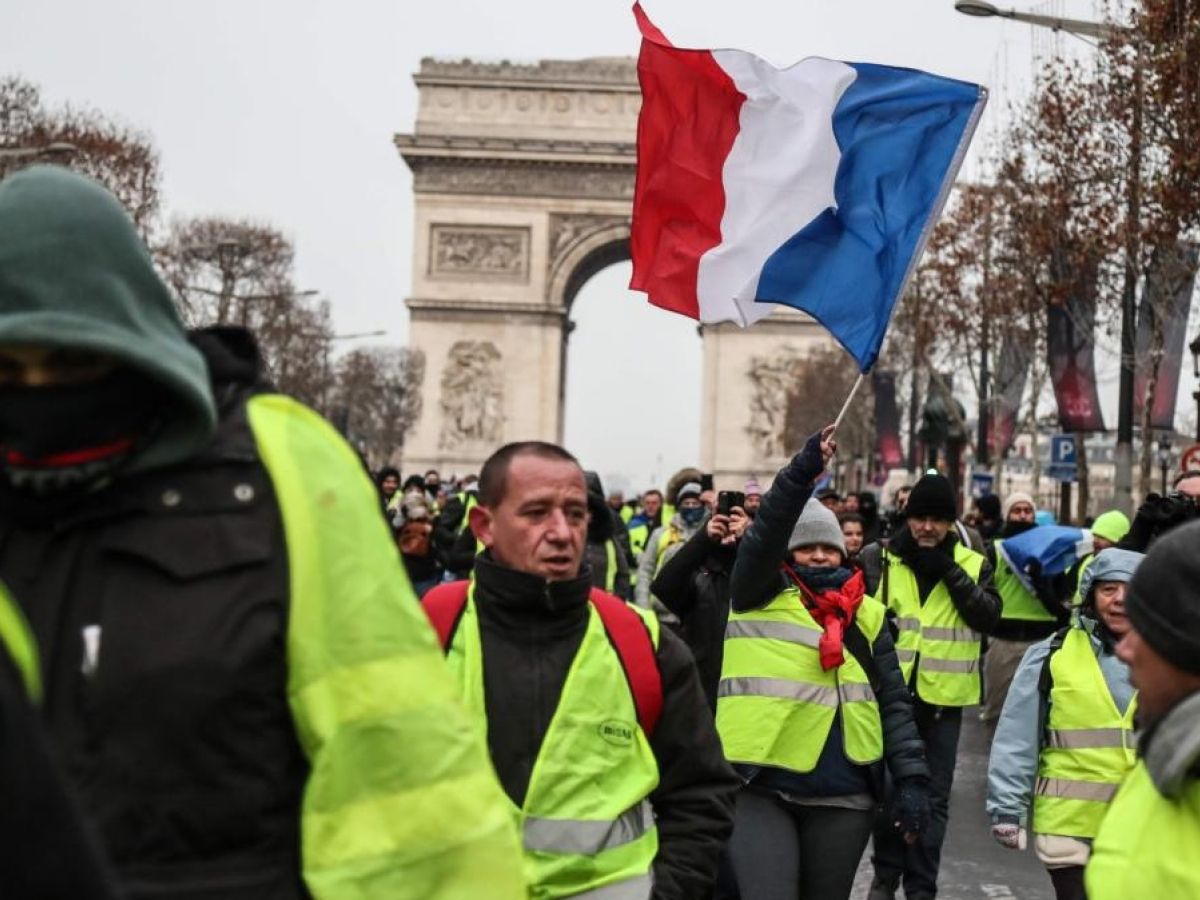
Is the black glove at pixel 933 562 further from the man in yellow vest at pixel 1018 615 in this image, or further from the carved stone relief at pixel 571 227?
the carved stone relief at pixel 571 227

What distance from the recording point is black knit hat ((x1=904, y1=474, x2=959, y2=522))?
8352 mm

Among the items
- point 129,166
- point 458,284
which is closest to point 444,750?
point 129,166

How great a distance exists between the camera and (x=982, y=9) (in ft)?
62.5

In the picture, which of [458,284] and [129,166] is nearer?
[129,166]

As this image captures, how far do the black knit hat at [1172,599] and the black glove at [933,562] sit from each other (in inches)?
224

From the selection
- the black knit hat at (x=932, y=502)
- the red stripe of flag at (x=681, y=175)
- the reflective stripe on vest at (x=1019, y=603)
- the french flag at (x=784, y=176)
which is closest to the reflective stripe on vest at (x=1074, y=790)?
the french flag at (x=784, y=176)

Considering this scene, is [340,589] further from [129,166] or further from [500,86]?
[500,86]

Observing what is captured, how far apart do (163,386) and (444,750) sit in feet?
1.64

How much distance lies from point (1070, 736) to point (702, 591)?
1587 millimetres

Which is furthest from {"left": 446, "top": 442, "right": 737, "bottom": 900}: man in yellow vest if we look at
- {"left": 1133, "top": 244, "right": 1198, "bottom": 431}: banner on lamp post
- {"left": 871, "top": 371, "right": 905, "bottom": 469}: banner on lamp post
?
{"left": 871, "top": 371, "right": 905, "bottom": 469}: banner on lamp post

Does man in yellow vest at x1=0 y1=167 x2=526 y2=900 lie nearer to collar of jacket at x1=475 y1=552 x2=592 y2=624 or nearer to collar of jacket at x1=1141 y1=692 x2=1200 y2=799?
collar of jacket at x1=1141 y1=692 x2=1200 y2=799

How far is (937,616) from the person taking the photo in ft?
27.5

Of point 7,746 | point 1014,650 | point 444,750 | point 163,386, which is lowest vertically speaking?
point 1014,650

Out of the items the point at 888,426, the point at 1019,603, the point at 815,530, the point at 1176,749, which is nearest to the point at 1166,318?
the point at 1019,603
